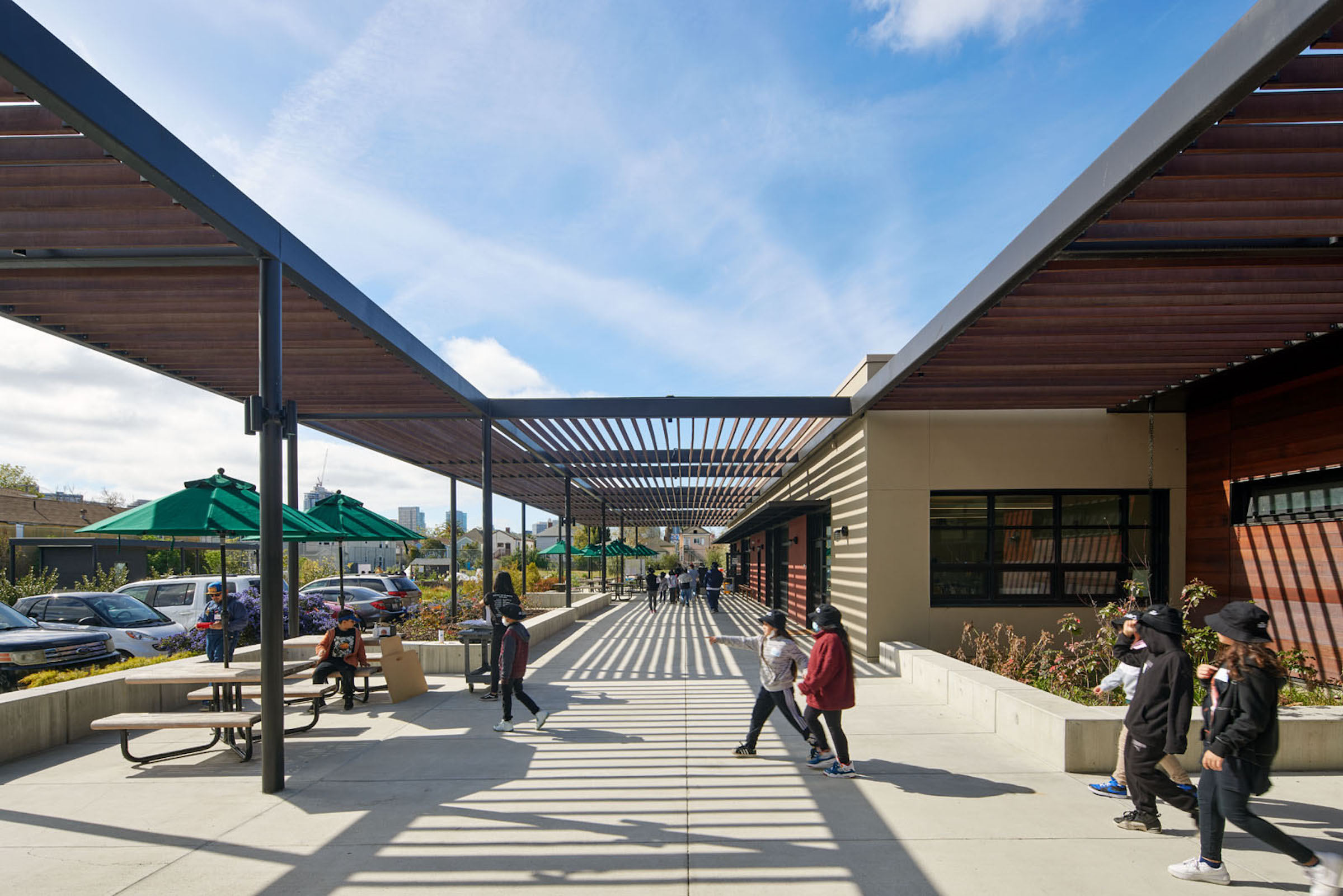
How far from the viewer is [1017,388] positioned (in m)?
10.5

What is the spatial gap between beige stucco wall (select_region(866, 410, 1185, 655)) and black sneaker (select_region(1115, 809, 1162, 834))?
652cm

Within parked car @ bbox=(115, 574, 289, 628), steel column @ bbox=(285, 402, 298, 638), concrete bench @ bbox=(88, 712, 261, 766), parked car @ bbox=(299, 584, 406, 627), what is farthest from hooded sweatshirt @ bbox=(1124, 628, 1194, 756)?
parked car @ bbox=(299, 584, 406, 627)

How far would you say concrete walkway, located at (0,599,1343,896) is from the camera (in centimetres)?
445

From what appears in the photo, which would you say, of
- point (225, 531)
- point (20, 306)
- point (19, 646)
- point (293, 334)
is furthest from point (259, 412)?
point (19, 646)

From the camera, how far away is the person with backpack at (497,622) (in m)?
9.23

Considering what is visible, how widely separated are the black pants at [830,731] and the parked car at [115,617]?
9.89 meters

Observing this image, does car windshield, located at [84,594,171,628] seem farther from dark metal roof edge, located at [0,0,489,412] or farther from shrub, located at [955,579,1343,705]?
shrub, located at [955,579,1343,705]

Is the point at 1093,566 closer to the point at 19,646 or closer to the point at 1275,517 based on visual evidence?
the point at 1275,517

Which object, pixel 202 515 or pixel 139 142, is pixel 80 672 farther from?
pixel 139 142

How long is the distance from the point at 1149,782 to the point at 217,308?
9.01 meters

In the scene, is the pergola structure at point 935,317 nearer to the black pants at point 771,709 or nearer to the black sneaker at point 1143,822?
the black pants at point 771,709

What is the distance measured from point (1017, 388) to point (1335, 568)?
12.5 ft

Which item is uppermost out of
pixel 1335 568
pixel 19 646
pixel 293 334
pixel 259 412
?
pixel 293 334

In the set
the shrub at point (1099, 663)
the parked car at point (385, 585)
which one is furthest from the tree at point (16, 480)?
the shrub at point (1099, 663)
